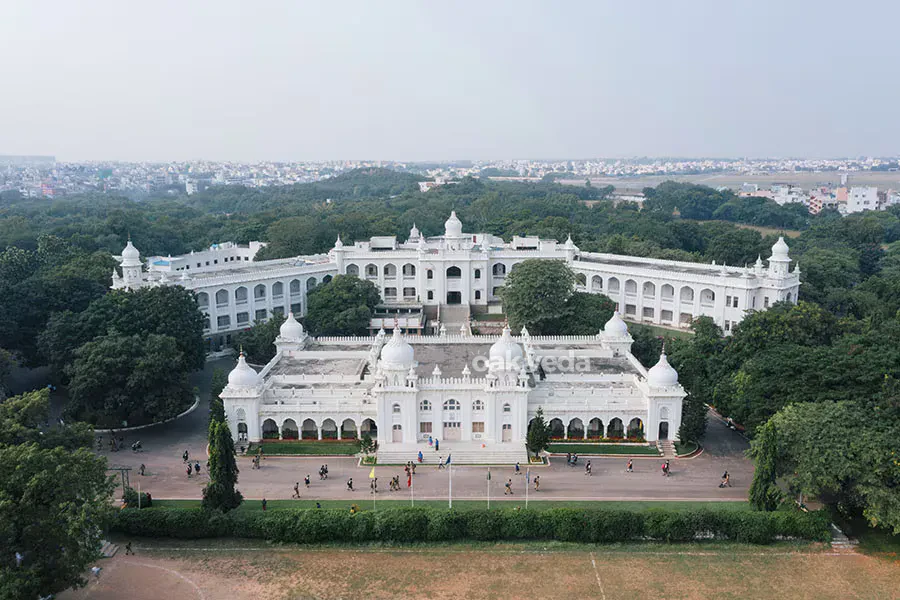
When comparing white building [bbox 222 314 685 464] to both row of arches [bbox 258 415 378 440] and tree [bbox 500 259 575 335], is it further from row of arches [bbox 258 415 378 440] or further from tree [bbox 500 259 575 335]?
tree [bbox 500 259 575 335]

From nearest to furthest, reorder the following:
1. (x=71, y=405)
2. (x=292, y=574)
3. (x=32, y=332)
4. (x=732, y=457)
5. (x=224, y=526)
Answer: (x=292, y=574)
(x=224, y=526)
(x=732, y=457)
(x=71, y=405)
(x=32, y=332)

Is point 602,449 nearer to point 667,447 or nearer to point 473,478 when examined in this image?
point 667,447

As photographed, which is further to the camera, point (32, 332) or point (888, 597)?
point (32, 332)

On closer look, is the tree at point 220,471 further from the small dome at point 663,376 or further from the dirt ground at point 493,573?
the small dome at point 663,376

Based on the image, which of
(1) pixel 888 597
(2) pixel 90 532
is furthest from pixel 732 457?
(2) pixel 90 532

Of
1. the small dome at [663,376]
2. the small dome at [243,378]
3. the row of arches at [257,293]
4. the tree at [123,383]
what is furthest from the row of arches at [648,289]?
the tree at [123,383]

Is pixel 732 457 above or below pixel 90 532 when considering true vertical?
below

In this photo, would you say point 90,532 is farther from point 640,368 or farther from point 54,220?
point 54,220

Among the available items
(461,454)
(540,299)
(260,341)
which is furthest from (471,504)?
(260,341)

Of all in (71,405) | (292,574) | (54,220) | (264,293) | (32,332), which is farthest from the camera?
(54,220)
